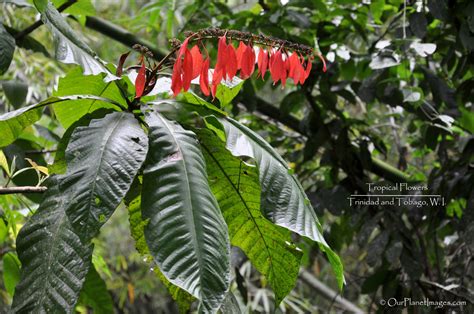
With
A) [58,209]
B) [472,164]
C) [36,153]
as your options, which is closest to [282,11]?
[472,164]

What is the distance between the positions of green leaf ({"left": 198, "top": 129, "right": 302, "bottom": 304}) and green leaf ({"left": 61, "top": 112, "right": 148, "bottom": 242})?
149 mm

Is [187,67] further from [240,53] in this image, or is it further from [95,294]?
[95,294]

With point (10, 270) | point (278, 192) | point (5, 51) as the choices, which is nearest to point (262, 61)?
point (278, 192)

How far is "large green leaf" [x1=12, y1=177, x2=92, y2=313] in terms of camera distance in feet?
2.18

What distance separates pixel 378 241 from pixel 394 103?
0.33m

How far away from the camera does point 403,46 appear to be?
1446 mm

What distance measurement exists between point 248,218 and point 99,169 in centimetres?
28

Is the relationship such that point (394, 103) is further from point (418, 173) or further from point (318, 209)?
point (418, 173)

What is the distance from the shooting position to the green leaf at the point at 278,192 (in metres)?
0.77

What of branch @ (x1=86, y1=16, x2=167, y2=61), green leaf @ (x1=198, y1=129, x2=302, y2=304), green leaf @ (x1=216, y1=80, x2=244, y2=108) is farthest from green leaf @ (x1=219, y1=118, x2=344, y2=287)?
branch @ (x1=86, y1=16, x2=167, y2=61)

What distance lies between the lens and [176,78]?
31.8 inches

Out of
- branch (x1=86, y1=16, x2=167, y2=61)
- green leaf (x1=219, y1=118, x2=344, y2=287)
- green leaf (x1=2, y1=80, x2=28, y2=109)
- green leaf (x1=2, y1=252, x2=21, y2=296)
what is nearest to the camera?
green leaf (x1=219, y1=118, x2=344, y2=287)

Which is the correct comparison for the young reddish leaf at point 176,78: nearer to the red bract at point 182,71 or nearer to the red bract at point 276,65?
the red bract at point 182,71

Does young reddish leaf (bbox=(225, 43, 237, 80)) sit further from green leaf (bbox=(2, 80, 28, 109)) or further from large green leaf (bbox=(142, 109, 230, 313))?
green leaf (bbox=(2, 80, 28, 109))
